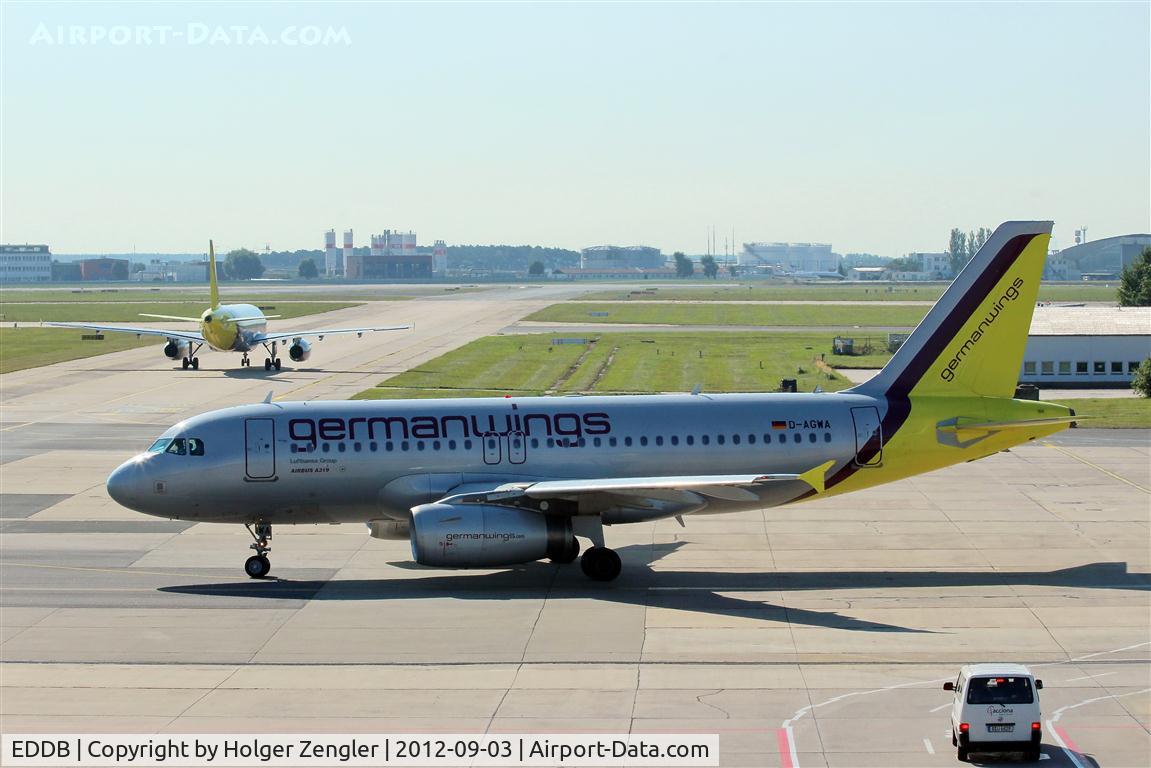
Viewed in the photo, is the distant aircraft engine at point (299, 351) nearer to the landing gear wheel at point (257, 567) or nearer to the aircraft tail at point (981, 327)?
the landing gear wheel at point (257, 567)

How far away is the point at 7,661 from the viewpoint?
83.1 feet

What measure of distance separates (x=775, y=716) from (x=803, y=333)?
105 m

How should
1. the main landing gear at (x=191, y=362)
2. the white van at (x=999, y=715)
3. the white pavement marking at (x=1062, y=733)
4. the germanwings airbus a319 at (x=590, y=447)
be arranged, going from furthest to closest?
the main landing gear at (x=191, y=362) < the germanwings airbus a319 at (x=590, y=447) < the white pavement marking at (x=1062, y=733) < the white van at (x=999, y=715)

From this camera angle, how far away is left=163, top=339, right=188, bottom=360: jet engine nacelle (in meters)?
90.4

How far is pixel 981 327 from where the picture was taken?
35375 millimetres

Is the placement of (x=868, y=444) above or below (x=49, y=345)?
above

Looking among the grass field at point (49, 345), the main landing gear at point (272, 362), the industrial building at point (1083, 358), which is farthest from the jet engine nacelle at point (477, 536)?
the grass field at point (49, 345)

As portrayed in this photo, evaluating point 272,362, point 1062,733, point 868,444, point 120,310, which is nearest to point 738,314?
point 120,310

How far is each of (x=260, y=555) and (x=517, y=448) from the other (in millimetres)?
7154

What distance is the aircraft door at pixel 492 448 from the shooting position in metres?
32.9

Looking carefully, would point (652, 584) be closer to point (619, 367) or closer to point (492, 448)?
point (492, 448)

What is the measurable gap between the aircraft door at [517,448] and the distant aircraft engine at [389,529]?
3.41m

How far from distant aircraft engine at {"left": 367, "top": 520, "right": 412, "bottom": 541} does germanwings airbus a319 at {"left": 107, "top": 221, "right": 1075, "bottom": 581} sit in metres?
0.04

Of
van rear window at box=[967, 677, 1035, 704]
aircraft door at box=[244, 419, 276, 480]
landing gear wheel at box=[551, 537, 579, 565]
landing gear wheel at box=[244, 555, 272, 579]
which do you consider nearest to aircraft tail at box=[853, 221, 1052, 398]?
landing gear wheel at box=[551, 537, 579, 565]
